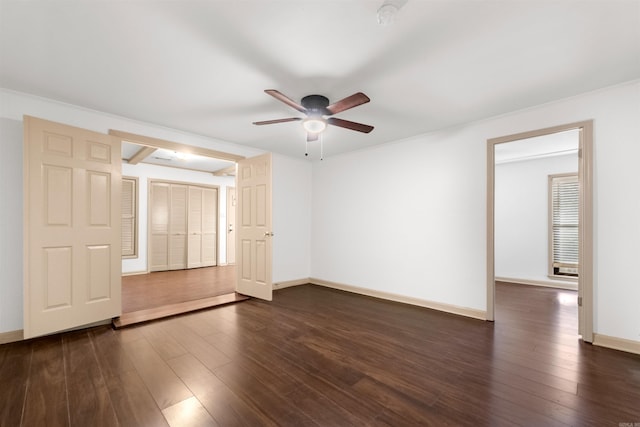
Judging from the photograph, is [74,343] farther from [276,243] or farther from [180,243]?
[180,243]

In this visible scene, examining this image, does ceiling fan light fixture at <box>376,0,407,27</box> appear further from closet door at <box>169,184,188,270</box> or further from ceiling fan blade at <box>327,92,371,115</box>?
closet door at <box>169,184,188,270</box>

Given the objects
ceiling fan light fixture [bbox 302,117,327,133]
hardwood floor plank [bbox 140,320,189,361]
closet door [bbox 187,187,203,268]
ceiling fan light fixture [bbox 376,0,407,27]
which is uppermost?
ceiling fan light fixture [bbox 376,0,407,27]

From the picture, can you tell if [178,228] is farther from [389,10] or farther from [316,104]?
[389,10]

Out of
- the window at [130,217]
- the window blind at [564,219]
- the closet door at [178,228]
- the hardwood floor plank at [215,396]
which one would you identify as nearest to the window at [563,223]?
the window blind at [564,219]

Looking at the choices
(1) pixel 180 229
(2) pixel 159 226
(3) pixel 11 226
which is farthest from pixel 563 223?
(2) pixel 159 226

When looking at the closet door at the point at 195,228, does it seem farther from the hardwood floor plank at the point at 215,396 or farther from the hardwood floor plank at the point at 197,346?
the hardwood floor plank at the point at 215,396

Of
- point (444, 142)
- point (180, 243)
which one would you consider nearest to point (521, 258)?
point (444, 142)

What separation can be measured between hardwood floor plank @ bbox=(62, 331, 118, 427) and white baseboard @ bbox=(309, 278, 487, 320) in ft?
11.5

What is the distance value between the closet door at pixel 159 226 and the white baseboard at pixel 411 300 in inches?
156

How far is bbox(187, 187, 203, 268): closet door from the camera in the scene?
6883 millimetres

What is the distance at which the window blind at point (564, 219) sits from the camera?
16.6ft

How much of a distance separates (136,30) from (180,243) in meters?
5.77

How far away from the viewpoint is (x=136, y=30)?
1813 millimetres

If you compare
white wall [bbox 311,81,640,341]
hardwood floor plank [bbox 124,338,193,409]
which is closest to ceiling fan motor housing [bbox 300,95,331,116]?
white wall [bbox 311,81,640,341]
